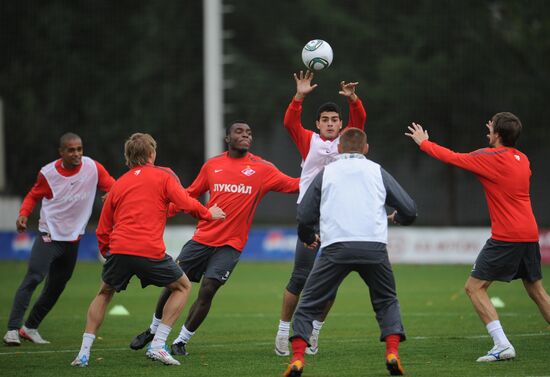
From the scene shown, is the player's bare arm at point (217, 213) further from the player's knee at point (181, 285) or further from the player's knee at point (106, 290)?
the player's knee at point (106, 290)

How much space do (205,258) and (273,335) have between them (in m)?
1.94

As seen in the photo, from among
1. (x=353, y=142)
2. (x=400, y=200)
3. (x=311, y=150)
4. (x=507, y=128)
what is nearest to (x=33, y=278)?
(x=311, y=150)

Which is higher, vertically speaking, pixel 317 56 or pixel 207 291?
pixel 317 56

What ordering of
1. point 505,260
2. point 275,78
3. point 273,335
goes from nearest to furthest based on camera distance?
point 505,260
point 273,335
point 275,78

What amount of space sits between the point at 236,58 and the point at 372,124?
725cm

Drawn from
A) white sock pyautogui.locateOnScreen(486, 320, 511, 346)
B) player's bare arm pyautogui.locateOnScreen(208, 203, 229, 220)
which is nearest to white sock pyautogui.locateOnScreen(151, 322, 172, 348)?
player's bare arm pyautogui.locateOnScreen(208, 203, 229, 220)

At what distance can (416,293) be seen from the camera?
58.2 feet

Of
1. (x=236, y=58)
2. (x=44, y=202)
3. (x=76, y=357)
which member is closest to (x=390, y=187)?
(x=76, y=357)

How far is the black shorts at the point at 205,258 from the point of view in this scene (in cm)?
1074

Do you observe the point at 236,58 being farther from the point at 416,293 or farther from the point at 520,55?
the point at 416,293

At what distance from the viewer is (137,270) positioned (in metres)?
9.81

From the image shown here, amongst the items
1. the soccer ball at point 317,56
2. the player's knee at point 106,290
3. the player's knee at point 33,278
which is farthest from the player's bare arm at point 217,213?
the player's knee at point 33,278

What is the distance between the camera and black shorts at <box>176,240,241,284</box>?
10742mm

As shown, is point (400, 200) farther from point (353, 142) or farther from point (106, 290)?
point (106, 290)
